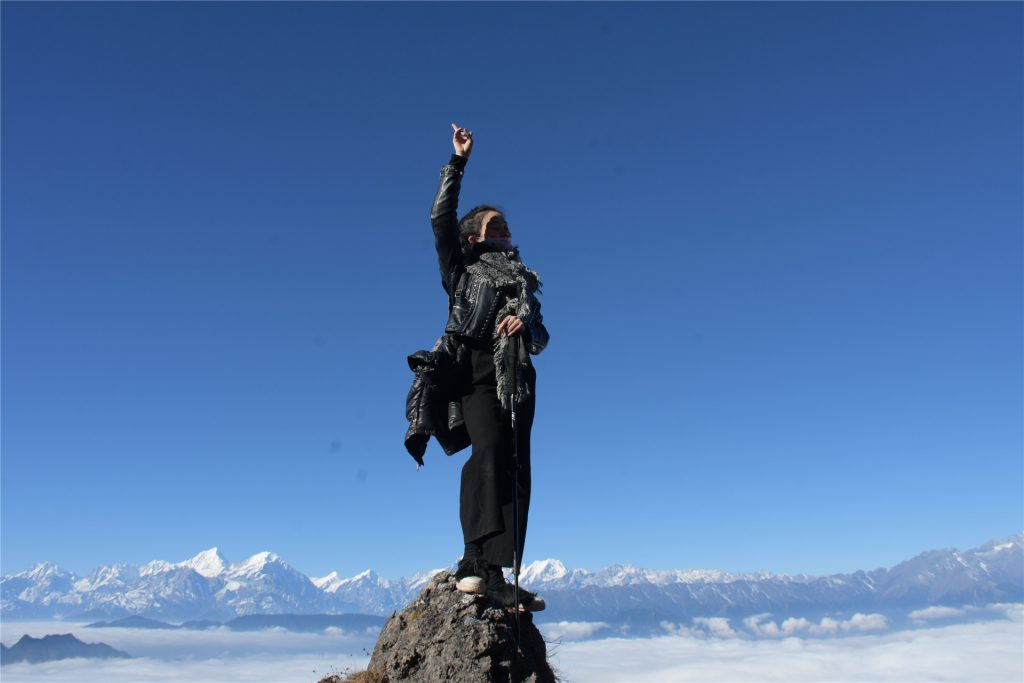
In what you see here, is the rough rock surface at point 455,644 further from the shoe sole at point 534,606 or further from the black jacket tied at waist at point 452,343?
the black jacket tied at waist at point 452,343

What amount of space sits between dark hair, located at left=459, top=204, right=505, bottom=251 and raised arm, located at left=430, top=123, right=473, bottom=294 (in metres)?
0.33

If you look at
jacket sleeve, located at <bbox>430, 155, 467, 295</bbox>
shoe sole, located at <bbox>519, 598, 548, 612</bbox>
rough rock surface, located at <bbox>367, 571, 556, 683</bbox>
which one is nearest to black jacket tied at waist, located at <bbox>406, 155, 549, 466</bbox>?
jacket sleeve, located at <bbox>430, 155, 467, 295</bbox>

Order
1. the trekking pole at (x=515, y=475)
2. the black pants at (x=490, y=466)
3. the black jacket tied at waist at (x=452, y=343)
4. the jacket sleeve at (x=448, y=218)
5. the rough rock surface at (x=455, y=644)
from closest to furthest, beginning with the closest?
the rough rock surface at (x=455, y=644)
the trekking pole at (x=515, y=475)
the black pants at (x=490, y=466)
the black jacket tied at waist at (x=452, y=343)
the jacket sleeve at (x=448, y=218)

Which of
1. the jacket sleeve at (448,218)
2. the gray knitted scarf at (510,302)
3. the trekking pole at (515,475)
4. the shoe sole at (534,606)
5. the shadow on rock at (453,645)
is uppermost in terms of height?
the jacket sleeve at (448,218)

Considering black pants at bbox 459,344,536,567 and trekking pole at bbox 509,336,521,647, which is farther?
black pants at bbox 459,344,536,567

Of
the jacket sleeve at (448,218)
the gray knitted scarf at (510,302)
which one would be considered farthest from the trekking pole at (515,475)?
the jacket sleeve at (448,218)

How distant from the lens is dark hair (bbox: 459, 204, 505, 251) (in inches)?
276

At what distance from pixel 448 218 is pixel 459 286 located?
603 millimetres

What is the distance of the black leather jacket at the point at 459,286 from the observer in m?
6.30

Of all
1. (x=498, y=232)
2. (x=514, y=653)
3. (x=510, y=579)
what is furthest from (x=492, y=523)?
(x=498, y=232)

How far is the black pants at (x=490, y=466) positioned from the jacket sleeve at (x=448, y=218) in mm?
858

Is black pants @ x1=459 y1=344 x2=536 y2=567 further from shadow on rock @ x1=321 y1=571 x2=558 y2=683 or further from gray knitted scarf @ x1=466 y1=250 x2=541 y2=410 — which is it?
shadow on rock @ x1=321 y1=571 x2=558 y2=683

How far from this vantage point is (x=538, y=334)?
21.0 feet

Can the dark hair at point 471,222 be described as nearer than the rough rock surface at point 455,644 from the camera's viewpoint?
No
